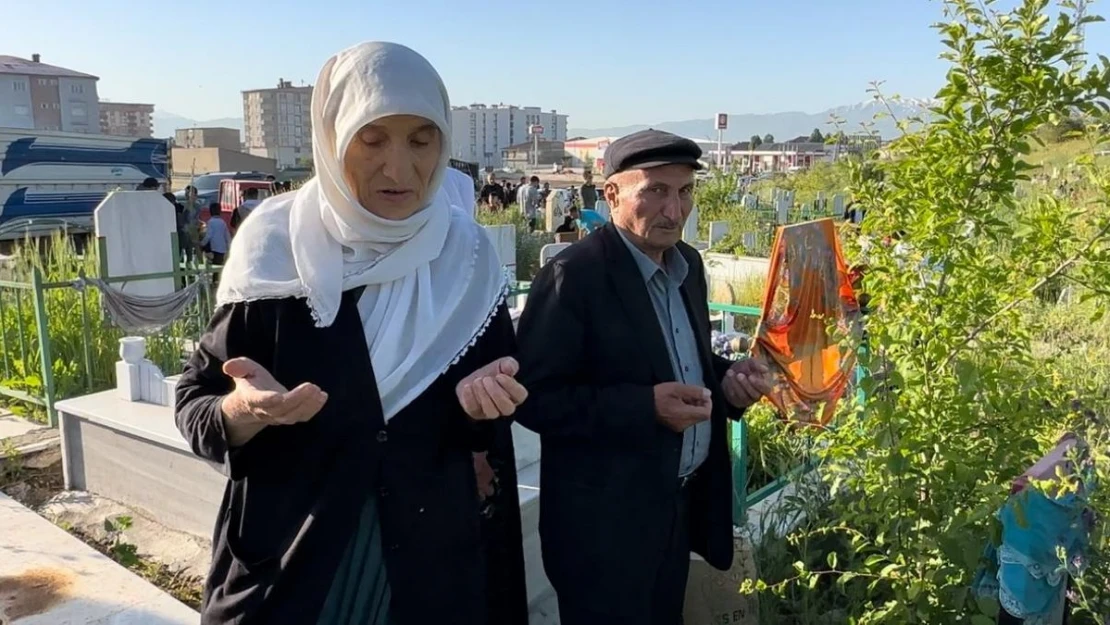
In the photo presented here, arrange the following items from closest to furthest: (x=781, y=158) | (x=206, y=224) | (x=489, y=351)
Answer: (x=489, y=351) < (x=206, y=224) < (x=781, y=158)

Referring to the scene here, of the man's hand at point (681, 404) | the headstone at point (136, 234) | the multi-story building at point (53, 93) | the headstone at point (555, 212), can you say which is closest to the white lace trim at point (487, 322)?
the man's hand at point (681, 404)

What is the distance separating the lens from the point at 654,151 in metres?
2.08

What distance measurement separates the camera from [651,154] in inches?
81.9

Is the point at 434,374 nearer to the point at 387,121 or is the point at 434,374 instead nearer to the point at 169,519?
the point at 387,121

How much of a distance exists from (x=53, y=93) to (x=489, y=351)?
65762mm

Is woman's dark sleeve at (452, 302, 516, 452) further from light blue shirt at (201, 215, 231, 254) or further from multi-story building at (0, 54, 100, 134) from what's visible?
multi-story building at (0, 54, 100, 134)

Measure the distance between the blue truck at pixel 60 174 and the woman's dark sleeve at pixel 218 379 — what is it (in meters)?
16.8

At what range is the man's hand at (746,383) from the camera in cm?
212

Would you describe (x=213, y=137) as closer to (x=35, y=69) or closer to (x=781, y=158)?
(x=35, y=69)

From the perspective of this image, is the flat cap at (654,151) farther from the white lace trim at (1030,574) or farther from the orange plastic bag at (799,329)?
the orange plastic bag at (799,329)

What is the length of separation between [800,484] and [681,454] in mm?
1091

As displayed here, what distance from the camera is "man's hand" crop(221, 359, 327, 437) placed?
4.20ft

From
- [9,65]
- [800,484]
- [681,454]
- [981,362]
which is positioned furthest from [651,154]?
[9,65]

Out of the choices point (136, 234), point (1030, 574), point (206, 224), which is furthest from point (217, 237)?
point (1030, 574)
